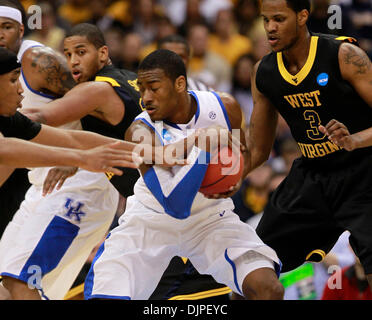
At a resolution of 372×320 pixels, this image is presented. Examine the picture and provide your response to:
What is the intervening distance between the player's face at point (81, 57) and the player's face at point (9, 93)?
92 cm

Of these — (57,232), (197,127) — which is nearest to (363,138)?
(197,127)

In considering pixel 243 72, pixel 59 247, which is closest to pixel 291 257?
pixel 59 247

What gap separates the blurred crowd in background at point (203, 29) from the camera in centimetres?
935

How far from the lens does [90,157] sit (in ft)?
12.6

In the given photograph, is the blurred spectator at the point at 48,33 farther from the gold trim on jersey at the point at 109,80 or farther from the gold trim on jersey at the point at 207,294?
the gold trim on jersey at the point at 207,294

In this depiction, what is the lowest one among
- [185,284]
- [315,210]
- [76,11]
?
[185,284]

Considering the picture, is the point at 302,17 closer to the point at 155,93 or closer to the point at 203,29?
the point at 155,93

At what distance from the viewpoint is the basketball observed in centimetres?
423

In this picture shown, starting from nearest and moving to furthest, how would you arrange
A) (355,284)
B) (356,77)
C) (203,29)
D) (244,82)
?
(356,77)
(355,284)
(244,82)
(203,29)

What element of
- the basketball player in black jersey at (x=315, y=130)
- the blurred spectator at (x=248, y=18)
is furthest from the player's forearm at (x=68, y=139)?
the blurred spectator at (x=248, y=18)

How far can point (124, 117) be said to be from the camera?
17.4 feet

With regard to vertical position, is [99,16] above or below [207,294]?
above

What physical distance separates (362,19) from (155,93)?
644cm
